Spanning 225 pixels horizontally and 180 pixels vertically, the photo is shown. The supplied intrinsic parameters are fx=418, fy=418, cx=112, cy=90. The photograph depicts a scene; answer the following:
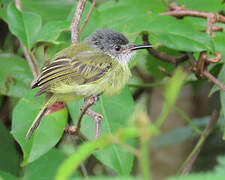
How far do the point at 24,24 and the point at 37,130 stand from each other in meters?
0.71

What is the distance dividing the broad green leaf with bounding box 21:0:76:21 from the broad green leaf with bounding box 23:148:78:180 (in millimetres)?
1212

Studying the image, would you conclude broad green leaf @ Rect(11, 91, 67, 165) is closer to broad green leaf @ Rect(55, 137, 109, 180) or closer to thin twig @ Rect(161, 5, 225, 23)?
thin twig @ Rect(161, 5, 225, 23)

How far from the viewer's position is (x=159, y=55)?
113 inches

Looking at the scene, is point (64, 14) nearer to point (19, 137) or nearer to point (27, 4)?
point (27, 4)

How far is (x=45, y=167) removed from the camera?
232 cm

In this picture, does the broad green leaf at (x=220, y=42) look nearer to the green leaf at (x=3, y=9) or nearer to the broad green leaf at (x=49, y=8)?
the broad green leaf at (x=49, y=8)

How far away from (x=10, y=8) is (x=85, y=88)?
66 cm

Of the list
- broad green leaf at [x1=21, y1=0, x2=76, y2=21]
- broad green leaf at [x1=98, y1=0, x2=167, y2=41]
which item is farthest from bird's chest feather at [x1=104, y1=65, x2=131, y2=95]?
broad green leaf at [x1=21, y1=0, x2=76, y2=21]

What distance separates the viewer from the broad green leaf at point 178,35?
242 cm

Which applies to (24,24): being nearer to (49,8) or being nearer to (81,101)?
(81,101)

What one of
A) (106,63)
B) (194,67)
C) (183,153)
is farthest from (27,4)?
(183,153)

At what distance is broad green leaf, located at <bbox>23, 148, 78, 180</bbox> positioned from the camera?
2.27 meters

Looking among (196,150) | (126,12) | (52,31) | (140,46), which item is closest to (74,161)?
(52,31)

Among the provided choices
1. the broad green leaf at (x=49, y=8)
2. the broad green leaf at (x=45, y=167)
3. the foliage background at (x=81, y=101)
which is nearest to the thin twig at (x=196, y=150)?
the foliage background at (x=81, y=101)
